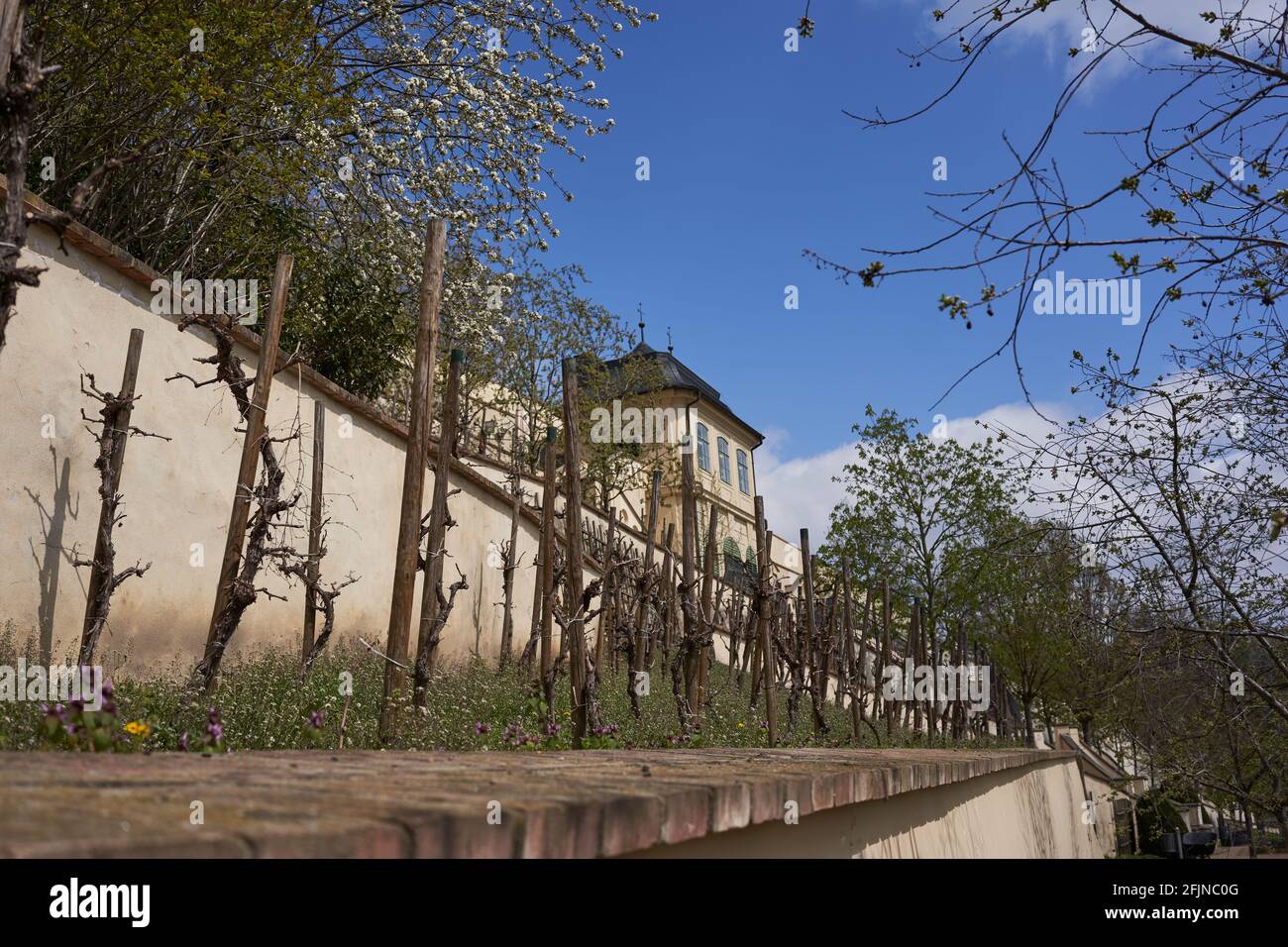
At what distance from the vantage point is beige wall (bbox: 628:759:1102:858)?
279 centimetres

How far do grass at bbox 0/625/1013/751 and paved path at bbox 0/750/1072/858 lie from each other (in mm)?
1786

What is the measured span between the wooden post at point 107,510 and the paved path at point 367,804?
4297 millimetres

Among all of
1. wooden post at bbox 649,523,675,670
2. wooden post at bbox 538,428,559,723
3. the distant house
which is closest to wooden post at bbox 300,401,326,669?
wooden post at bbox 538,428,559,723

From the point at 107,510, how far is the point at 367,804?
6.13 meters

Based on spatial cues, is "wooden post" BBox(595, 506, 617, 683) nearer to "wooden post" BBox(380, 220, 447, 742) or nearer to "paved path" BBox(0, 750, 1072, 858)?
"wooden post" BBox(380, 220, 447, 742)

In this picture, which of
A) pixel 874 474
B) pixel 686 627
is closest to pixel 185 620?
pixel 686 627

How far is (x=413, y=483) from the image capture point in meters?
5.09

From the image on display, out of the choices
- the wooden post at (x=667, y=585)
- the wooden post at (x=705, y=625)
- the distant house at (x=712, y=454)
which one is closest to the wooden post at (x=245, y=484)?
the wooden post at (x=705, y=625)

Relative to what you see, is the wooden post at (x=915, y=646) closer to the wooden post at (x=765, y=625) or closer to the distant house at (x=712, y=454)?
the wooden post at (x=765, y=625)

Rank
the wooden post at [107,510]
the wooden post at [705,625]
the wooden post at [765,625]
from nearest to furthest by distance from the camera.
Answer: the wooden post at [107,510], the wooden post at [765,625], the wooden post at [705,625]

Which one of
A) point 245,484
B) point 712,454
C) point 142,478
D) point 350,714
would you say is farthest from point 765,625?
point 712,454

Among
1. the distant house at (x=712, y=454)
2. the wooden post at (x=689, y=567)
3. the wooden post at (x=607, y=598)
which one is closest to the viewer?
the wooden post at (x=689, y=567)

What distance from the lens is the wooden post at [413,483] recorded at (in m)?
5.05
